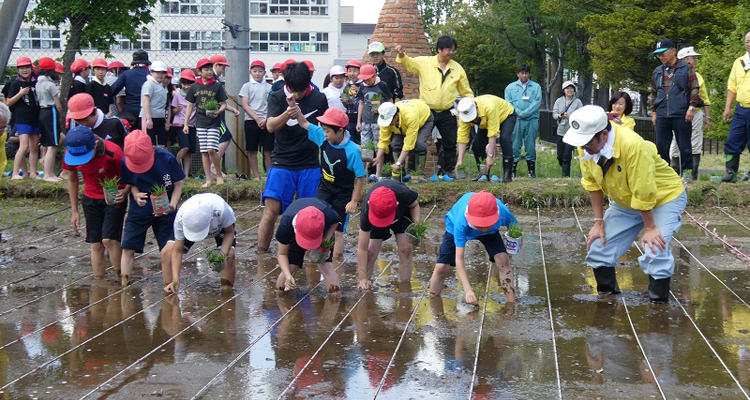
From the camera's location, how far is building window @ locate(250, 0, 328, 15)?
206ft

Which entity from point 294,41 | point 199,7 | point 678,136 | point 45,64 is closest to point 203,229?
point 45,64

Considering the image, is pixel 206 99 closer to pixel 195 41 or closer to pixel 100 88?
pixel 100 88

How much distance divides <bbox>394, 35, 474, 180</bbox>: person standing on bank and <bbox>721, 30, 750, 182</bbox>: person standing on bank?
3570 mm

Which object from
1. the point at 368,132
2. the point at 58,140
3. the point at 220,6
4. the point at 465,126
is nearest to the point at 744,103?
the point at 465,126

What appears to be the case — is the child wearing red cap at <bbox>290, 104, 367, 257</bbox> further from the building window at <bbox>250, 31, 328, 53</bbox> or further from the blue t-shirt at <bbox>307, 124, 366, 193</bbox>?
the building window at <bbox>250, 31, 328, 53</bbox>

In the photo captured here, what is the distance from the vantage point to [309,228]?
6840mm

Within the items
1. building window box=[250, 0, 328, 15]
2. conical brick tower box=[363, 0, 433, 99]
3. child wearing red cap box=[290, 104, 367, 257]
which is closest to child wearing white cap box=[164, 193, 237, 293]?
Answer: child wearing red cap box=[290, 104, 367, 257]

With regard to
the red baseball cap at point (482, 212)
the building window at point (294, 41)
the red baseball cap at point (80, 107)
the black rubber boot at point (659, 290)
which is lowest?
the black rubber boot at point (659, 290)

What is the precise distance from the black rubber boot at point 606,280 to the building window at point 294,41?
188 feet

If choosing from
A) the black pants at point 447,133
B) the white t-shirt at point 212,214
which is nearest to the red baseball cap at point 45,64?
the black pants at point 447,133

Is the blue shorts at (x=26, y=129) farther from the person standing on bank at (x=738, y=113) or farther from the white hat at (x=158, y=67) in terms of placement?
the person standing on bank at (x=738, y=113)

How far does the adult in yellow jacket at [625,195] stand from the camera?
248 inches

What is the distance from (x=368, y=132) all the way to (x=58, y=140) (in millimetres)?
4795

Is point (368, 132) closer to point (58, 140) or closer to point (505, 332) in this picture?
point (58, 140)
